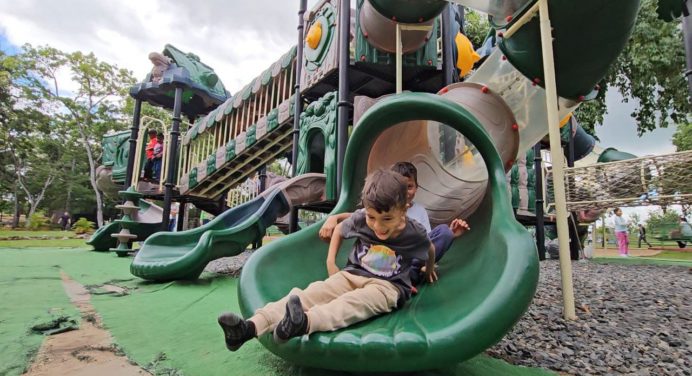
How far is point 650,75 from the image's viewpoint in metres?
9.98

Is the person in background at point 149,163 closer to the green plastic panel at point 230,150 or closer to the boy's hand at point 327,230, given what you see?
the green plastic panel at point 230,150

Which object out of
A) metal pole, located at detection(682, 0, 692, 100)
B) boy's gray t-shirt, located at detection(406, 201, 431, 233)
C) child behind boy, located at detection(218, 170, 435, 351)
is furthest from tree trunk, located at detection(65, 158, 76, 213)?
metal pole, located at detection(682, 0, 692, 100)

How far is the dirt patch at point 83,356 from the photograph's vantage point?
5.04 ft

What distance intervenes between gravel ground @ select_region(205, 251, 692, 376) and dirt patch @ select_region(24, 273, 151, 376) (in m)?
1.70

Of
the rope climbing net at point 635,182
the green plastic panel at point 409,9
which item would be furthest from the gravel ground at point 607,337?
the green plastic panel at point 409,9

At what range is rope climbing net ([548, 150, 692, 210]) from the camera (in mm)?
5281

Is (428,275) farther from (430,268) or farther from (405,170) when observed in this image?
(405,170)

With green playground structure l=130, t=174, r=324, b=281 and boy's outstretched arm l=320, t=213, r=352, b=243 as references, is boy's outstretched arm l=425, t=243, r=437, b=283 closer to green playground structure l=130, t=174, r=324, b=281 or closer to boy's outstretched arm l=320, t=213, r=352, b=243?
boy's outstretched arm l=320, t=213, r=352, b=243

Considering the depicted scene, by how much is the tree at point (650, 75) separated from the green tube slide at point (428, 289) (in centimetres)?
1051

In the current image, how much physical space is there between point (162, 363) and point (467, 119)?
1.86 m

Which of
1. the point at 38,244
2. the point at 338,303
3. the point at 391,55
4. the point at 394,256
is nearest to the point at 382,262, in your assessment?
the point at 394,256

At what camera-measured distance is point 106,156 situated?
37.8 feet

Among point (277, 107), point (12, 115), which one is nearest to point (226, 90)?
point (277, 107)

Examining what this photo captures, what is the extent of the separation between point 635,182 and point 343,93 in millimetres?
4628
